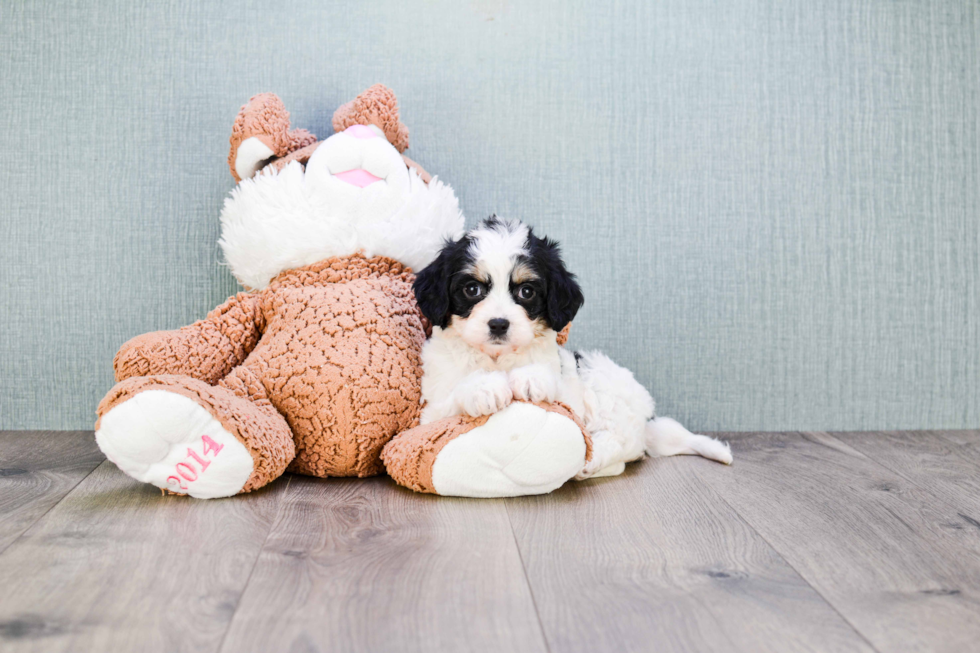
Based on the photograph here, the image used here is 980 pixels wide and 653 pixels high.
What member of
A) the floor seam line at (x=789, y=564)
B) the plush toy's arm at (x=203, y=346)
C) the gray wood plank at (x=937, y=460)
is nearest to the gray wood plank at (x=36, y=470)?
the plush toy's arm at (x=203, y=346)

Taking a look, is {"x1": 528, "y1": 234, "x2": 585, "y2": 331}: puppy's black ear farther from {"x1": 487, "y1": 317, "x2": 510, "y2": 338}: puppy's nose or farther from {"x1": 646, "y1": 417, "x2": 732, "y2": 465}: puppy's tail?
{"x1": 646, "y1": 417, "x2": 732, "y2": 465}: puppy's tail

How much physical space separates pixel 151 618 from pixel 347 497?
55 cm

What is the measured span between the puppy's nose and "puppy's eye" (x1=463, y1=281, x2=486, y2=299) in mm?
75

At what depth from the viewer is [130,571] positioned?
3.31 ft

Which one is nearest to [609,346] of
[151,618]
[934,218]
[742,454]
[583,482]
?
[742,454]

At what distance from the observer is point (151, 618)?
87 cm

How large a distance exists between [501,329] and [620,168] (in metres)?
0.85

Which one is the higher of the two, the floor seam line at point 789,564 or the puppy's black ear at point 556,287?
the puppy's black ear at point 556,287

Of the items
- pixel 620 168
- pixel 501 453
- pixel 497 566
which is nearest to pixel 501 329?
pixel 501 453

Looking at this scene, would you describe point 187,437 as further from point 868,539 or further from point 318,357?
point 868,539

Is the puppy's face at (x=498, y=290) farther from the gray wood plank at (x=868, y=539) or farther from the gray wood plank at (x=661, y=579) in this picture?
the gray wood plank at (x=868, y=539)

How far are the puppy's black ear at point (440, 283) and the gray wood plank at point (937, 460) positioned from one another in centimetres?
99

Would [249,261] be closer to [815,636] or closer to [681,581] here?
[681,581]

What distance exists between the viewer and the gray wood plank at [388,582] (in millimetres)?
835
